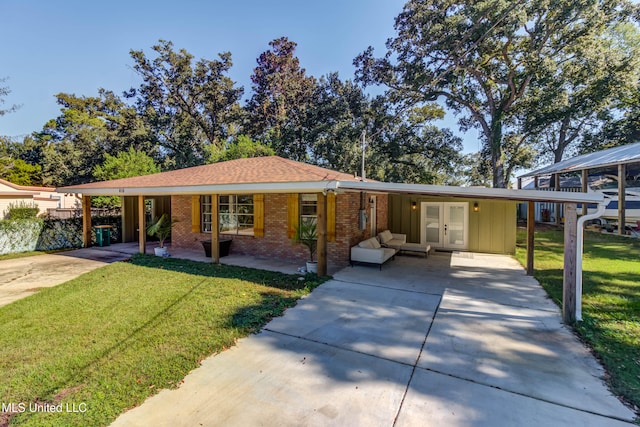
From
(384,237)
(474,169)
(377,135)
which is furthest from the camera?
(474,169)

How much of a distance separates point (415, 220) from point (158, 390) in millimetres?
10351

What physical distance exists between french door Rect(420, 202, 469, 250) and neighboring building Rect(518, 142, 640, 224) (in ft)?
11.5

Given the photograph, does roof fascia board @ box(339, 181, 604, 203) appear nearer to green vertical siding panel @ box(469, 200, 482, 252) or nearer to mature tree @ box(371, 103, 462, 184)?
green vertical siding panel @ box(469, 200, 482, 252)

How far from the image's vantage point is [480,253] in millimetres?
10695

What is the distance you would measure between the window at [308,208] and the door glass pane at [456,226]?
5521mm

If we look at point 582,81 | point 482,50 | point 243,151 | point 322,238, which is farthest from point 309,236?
point 582,81

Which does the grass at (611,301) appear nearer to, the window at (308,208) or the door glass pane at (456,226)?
the door glass pane at (456,226)

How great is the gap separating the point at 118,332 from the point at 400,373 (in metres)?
3.91

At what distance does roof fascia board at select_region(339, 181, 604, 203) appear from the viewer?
4457 millimetres

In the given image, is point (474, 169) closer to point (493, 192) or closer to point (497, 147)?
point (497, 147)

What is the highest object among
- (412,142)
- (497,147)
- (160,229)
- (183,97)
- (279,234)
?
(183,97)

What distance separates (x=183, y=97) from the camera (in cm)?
2394

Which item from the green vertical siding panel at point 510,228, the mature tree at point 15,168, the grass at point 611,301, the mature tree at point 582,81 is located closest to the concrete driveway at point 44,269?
the grass at point 611,301

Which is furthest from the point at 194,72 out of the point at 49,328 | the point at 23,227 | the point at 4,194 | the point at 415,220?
the point at 49,328
